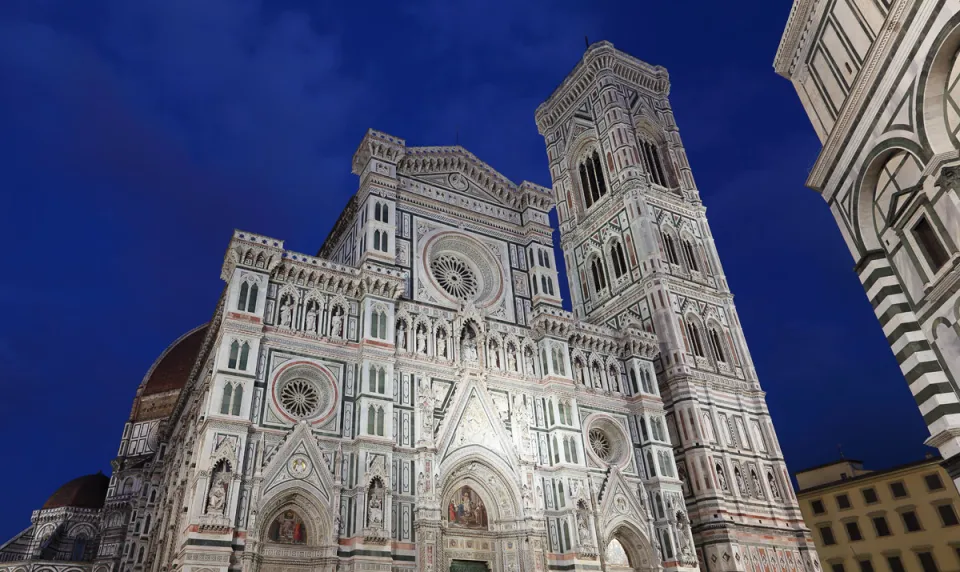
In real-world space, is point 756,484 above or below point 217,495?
above

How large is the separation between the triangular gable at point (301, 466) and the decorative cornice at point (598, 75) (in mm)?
30419

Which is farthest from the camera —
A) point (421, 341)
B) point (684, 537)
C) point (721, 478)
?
point (721, 478)

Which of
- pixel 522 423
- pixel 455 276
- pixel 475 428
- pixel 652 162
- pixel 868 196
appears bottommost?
pixel 868 196

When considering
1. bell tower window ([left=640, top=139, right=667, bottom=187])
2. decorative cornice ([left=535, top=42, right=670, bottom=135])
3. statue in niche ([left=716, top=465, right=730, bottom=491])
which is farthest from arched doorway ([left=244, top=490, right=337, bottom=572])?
decorative cornice ([left=535, top=42, right=670, bottom=135])

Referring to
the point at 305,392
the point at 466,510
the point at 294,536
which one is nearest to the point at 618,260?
the point at 466,510

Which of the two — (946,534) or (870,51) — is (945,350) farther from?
(946,534)

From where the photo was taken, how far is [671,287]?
32.6 m

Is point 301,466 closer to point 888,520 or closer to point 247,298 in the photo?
point 247,298

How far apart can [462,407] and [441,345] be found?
264 centimetres

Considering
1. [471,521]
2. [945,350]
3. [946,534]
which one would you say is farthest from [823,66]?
[946,534]

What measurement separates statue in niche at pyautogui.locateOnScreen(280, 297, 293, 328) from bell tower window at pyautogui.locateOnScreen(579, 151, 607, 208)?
872 inches

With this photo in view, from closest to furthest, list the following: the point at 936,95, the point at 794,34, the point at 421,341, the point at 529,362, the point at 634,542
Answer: the point at 936,95 < the point at 794,34 < the point at 421,341 < the point at 634,542 < the point at 529,362

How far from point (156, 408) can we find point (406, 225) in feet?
89.3

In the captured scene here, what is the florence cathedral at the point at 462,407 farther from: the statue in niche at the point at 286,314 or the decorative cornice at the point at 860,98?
the decorative cornice at the point at 860,98
